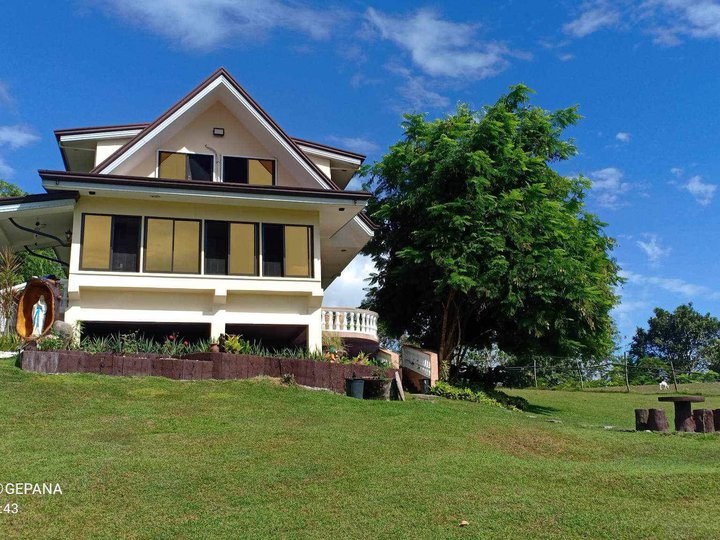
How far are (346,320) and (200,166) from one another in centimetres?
695

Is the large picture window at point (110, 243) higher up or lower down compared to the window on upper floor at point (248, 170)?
lower down

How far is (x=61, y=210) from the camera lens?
809 inches

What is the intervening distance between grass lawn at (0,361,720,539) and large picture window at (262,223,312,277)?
6.06m

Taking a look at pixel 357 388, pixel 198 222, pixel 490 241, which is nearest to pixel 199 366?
pixel 357 388

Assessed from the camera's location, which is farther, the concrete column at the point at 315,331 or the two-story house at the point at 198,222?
the concrete column at the point at 315,331

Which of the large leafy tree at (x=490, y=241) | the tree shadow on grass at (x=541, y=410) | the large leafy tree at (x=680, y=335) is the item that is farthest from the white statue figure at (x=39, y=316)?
the large leafy tree at (x=680, y=335)

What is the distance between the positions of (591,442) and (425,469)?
5.10 metres

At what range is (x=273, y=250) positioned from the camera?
21.9 m

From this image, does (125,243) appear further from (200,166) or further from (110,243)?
(200,166)

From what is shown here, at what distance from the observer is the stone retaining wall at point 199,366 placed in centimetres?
1681

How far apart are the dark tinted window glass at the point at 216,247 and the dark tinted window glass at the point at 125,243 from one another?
2058 mm

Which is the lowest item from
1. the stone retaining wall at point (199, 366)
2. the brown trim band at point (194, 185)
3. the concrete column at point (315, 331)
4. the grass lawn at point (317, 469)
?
the grass lawn at point (317, 469)

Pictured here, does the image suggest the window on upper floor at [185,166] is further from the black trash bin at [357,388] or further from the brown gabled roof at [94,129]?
the black trash bin at [357,388]

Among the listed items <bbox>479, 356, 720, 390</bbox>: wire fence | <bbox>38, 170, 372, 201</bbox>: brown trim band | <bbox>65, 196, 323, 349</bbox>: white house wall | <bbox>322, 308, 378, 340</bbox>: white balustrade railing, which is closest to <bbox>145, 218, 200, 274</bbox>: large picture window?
<bbox>65, 196, 323, 349</bbox>: white house wall
